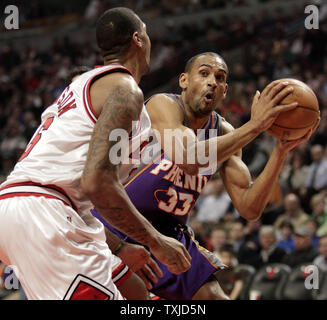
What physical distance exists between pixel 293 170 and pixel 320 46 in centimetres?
368

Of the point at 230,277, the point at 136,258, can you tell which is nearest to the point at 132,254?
the point at 136,258

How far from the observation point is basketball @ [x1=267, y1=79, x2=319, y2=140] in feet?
10.6

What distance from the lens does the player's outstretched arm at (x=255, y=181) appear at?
355cm

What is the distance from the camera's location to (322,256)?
647cm

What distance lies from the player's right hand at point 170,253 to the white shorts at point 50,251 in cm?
26

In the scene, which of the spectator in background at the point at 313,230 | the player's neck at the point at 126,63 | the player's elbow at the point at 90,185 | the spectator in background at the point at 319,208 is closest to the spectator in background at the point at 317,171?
the spectator in background at the point at 319,208

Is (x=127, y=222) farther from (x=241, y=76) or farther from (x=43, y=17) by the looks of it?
(x=43, y=17)

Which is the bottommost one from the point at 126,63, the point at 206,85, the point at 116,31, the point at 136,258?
the point at 136,258

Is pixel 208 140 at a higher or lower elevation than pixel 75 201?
higher

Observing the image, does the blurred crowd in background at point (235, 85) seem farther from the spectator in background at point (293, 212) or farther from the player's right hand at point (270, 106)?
the player's right hand at point (270, 106)

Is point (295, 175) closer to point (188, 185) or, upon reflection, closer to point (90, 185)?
point (188, 185)

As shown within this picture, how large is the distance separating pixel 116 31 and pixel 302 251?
4717 millimetres

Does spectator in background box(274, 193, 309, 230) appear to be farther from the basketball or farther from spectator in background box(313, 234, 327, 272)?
the basketball
